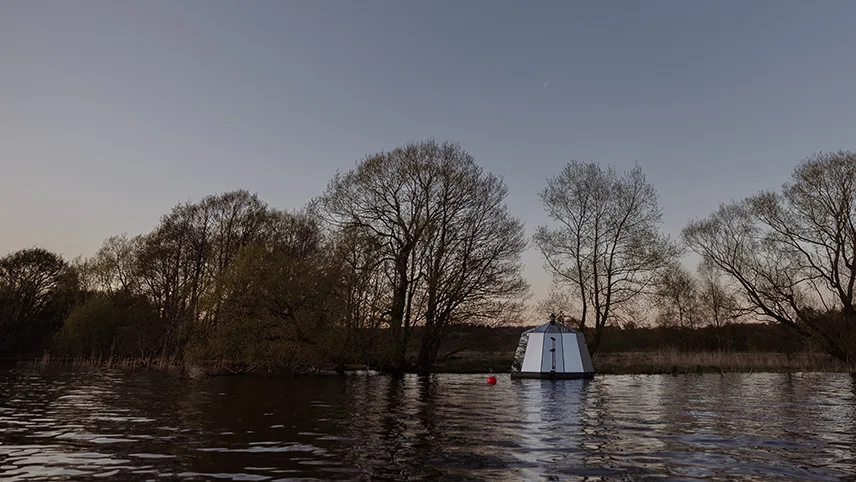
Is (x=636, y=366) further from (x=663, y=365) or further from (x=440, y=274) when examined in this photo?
(x=440, y=274)

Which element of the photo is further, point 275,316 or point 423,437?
point 275,316

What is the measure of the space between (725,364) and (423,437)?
33587 millimetres

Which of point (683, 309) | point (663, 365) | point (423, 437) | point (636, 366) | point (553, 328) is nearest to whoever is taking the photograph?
point (423, 437)

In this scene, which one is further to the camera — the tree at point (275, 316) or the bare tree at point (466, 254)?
the bare tree at point (466, 254)

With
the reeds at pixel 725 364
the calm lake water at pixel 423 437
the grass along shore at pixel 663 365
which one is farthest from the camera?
the reeds at pixel 725 364

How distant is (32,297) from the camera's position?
59812 millimetres

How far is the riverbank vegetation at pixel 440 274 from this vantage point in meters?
32.9

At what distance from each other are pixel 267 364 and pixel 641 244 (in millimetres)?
26300

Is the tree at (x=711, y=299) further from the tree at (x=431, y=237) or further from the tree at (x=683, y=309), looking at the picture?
the tree at (x=431, y=237)

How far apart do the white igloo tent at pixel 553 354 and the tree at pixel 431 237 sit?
6.06 m

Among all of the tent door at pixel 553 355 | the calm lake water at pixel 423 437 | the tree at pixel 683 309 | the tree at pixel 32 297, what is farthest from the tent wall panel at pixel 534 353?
the tree at pixel 32 297

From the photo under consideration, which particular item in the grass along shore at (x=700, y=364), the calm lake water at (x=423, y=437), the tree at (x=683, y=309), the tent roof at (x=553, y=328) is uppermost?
the tree at (x=683, y=309)

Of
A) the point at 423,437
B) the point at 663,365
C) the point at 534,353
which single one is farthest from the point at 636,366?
the point at 423,437

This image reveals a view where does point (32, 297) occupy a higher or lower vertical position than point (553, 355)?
higher
